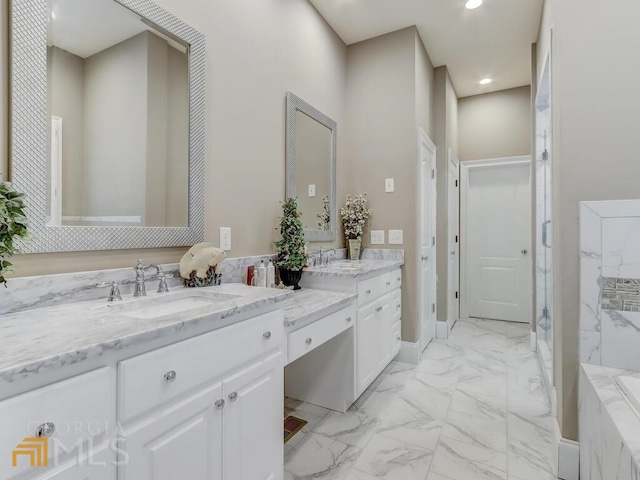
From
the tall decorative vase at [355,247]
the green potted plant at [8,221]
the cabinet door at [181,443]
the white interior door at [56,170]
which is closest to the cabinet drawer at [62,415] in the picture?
the cabinet door at [181,443]

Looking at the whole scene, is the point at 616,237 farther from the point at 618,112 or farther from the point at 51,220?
the point at 51,220

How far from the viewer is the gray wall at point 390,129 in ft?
9.89

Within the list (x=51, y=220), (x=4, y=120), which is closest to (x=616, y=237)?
(x=51, y=220)

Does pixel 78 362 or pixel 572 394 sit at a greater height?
pixel 78 362

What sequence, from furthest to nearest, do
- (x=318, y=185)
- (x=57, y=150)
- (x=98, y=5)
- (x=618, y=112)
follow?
(x=318, y=185) < (x=618, y=112) < (x=98, y=5) < (x=57, y=150)

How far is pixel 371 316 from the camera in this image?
237 centimetres

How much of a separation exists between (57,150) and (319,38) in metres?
2.31

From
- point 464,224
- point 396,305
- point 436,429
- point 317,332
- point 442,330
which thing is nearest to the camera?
point 317,332

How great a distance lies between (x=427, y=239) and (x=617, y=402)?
7.33 ft

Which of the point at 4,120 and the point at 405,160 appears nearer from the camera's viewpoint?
the point at 4,120

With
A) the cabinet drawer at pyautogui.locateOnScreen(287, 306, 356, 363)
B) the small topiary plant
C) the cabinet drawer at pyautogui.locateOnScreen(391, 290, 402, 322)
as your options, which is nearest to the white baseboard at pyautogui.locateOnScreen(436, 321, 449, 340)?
the cabinet drawer at pyautogui.locateOnScreen(391, 290, 402, 322)

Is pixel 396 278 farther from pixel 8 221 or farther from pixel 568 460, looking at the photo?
pixel 8 221

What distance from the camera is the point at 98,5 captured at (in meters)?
1.33

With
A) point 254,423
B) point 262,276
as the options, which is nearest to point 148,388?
point 254,423
